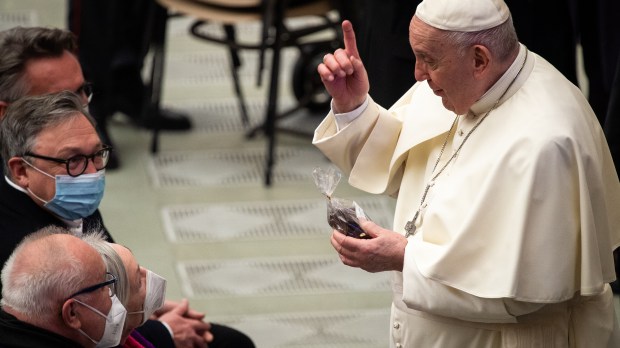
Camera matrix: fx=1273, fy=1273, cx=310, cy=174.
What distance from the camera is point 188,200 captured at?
6.47 metres

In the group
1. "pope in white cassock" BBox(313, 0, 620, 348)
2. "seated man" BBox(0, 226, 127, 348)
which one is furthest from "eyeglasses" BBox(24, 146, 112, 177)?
"pope in white cassock" BBox(313, 0, 620, 348)

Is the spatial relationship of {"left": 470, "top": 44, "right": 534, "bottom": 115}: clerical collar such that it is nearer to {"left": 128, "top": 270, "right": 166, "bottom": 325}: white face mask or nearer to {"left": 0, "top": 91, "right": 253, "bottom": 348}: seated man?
{"left": 128, "top": 270, "right": 166, "bottom": 325}: white face mask

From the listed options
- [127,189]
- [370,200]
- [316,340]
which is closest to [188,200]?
[127,189]

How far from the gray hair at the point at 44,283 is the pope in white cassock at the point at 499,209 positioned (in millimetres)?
696

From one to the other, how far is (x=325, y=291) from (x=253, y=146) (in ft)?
5.42

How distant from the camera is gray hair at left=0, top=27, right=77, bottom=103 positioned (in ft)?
14.0

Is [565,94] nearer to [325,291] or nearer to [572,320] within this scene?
[572,320]

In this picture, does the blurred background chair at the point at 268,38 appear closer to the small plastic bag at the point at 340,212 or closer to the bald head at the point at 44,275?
the small plastic bag at the point at 340,212

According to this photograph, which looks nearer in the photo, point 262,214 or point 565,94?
point 565,94

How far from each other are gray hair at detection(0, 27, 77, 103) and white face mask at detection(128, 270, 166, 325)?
1.00 meters

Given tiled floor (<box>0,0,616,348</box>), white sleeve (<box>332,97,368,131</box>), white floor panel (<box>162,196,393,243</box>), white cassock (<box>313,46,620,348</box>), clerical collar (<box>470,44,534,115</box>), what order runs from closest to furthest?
white cassock (<box>313,46,620,348</box>)
clerical collar (<box>470,44,534,115</box>)
white sleeve (<box>332,97,368,131</box>)
tiled floor (<box>0,0,616,348</box>)
white floor panel (<box>162,196,393,243</box>)

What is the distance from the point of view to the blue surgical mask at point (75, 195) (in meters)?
3.94

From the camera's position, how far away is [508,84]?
328 cm

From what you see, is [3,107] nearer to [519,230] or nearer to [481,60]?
[481,60]
